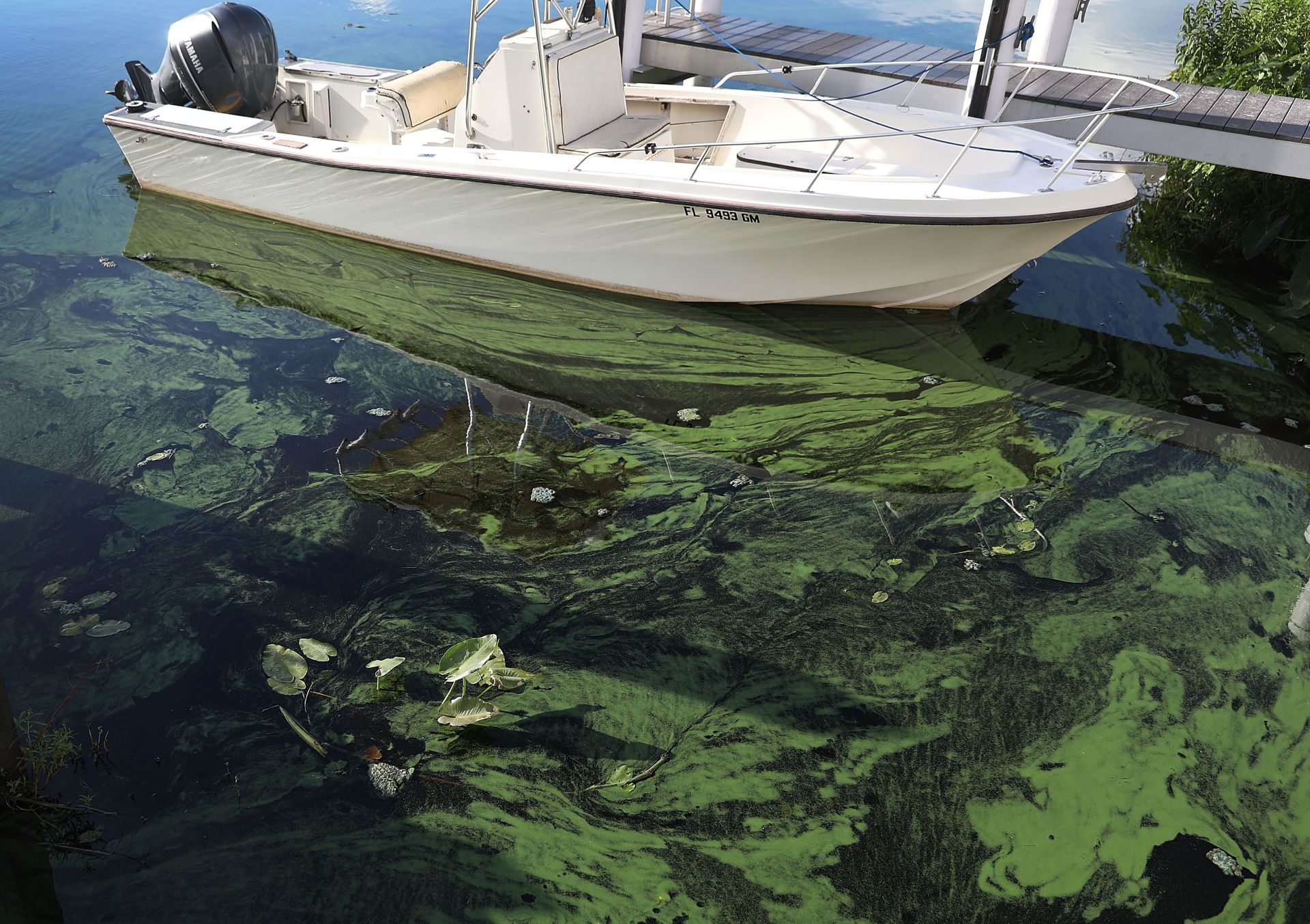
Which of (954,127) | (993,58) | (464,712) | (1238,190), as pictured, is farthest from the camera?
(1238,190)

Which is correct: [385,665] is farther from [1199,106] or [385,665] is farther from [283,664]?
[1199,106]

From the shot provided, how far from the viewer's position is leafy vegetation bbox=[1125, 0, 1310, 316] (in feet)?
17.9

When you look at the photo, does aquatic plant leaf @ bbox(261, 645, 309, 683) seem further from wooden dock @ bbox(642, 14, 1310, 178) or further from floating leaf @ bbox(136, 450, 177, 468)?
wooden dock @ bbox(642, 14, 1310, 178)

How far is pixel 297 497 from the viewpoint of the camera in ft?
12.0

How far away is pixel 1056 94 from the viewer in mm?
5562

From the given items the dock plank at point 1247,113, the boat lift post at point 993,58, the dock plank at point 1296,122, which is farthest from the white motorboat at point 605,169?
the dock plank at point 1296,122

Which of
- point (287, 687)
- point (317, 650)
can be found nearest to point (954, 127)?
point (317, 650)

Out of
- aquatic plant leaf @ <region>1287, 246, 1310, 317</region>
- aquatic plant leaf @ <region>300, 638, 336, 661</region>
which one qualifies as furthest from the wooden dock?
aquatic plant leaf @ <region>300, 638, 336, 661</region>

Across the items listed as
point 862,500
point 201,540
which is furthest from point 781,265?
point 201,540

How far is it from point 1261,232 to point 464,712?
5.14m

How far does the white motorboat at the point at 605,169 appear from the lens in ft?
14.6

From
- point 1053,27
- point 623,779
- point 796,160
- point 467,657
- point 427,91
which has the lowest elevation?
point 623,779

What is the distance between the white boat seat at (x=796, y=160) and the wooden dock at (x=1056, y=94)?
0.51 meters

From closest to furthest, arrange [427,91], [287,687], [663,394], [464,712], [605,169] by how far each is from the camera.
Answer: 1. [464,712]
2. [287,687]
3. [663,394]
4. [605,169]
5. [427,91]
